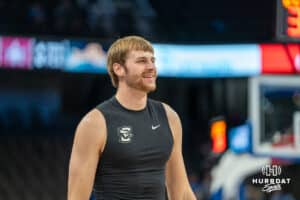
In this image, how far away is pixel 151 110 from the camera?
11.9 feet

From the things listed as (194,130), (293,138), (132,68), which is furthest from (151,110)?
(194,130)

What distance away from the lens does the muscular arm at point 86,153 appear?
3447mm

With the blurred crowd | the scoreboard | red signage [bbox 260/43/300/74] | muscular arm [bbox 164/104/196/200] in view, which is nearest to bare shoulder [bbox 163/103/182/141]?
muscular arm [bbox 164/104/196/200]

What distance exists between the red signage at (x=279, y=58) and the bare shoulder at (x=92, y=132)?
32.8ft

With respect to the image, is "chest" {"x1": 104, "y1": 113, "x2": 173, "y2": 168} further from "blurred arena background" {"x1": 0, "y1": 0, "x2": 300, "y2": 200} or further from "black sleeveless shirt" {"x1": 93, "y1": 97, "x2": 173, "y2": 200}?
"blurred arena background" {"x1": 0, "y1": 0, "x2": 300, "y2": 200}

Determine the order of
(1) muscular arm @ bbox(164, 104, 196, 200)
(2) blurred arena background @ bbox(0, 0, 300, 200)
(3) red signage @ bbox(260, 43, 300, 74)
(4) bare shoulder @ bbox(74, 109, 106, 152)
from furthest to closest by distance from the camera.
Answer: (2) blurred arena background @ bbox(0, 0, 300, 200) → (3) red signage @ bbox(260, 43, 300, 74) → (1) muscular arm @ bbox(164, 104, 196, 200) → (4) bare shoulder @ bbox(74, 109, 106, 152)

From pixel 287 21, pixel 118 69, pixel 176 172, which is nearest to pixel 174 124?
pixel 176 172

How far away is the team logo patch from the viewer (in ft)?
11.4

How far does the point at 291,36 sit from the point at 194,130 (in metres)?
11.5

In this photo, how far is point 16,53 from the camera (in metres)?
13.6

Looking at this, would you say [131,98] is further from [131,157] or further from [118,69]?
[131,157]

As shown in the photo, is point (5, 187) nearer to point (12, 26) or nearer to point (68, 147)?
point (68, 147)

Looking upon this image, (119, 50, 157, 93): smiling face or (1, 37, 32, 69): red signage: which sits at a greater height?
(119, 50, 157, 93): smiling face

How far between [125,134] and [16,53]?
10.4 metres
